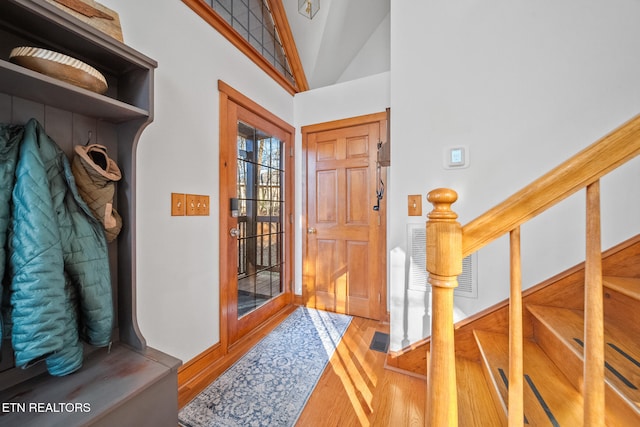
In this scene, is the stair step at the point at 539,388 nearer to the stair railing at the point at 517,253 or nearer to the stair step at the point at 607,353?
the stair step at the point at 607,353

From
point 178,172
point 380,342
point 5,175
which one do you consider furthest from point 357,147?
point 5,175

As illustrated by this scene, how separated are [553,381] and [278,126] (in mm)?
2573

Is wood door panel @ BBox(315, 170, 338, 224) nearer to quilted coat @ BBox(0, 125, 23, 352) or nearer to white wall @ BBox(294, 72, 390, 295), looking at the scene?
white wall @ BBox(294, 72, 390, 295)

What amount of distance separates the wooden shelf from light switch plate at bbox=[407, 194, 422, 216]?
1.51 metres

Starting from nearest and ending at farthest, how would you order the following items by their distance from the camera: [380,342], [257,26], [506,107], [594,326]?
[594,326], [506,107], [380,342], [257,26]

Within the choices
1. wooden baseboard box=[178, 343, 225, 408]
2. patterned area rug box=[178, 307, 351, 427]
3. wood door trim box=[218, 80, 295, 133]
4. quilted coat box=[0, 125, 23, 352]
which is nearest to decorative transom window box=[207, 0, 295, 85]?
wood door trim box=[218, 80, 295, 133]

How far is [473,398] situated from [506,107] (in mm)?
1578

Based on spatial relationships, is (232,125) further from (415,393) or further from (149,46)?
(415,393)

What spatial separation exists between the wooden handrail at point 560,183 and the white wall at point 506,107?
0.94 m

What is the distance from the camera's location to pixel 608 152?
0.53m

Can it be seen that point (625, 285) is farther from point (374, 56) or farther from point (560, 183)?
point (374, 56)

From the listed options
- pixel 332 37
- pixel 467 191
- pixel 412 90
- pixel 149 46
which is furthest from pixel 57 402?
pixel 332 37

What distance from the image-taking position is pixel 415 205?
1596 mm

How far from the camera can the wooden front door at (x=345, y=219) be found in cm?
237
